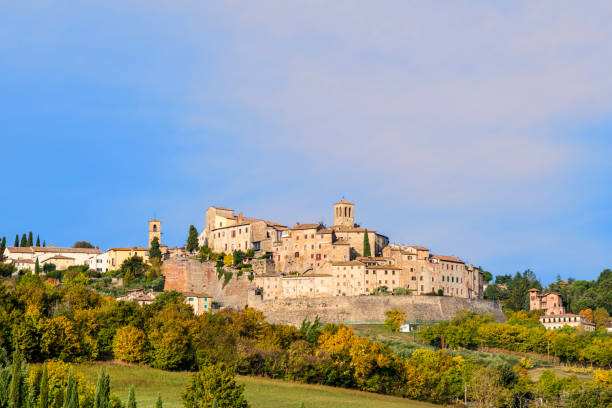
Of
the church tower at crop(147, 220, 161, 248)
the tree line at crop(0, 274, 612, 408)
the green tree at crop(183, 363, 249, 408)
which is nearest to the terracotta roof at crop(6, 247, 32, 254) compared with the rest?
the church tower at crop(147, 220, 161, 248)

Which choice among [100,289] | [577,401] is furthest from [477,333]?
[100,289]

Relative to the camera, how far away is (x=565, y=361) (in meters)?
93.3

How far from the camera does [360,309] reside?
9975 cm

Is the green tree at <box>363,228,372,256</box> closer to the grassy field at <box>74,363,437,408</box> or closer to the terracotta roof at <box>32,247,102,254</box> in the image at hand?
the terracotta roof at <box>32,247,102,254</box>

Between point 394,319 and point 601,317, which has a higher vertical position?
point 601,317

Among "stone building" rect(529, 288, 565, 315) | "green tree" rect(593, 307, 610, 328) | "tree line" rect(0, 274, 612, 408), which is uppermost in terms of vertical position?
"stone building" rect(529, 288, 565, 315)

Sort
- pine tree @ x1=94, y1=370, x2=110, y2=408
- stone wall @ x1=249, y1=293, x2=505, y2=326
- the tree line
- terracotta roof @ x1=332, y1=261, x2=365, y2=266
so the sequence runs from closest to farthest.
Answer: pine tree @ x1=94, y1=370, x2=110, y2=408, the tree line, stone wall @ x1=249, y1=293, x2=505, y2=326, terracotta roof @ x1=332, y1=261, x2=365, y2=266

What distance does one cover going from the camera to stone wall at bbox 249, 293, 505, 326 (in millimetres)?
99312

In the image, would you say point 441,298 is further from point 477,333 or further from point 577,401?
point 577,401

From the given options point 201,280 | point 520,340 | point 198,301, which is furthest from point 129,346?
point 201,280

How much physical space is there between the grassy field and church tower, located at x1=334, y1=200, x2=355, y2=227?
48030 mm

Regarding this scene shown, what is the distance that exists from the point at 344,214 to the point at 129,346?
168 feet

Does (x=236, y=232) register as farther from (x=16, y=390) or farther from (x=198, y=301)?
(x=16, y=390)

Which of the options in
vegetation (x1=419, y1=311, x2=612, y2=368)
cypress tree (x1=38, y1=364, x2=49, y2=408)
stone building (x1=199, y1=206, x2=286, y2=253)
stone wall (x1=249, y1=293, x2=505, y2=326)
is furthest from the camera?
stone building (x1=199, y1=206, x2=286, y2=253)
